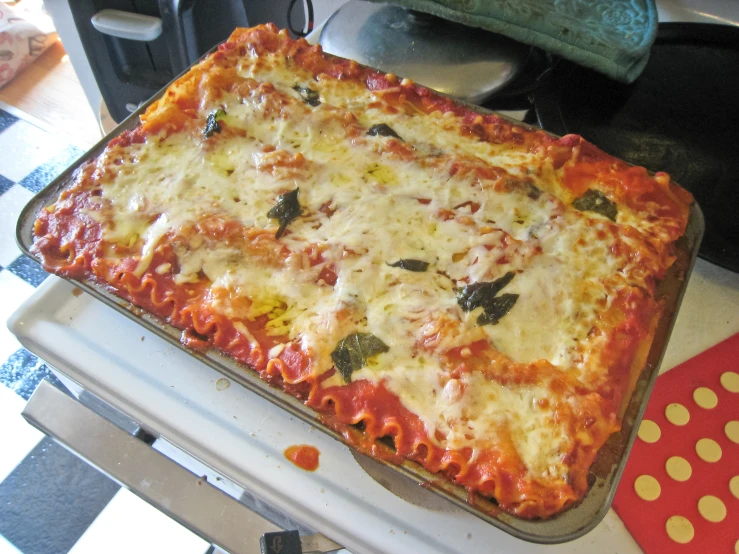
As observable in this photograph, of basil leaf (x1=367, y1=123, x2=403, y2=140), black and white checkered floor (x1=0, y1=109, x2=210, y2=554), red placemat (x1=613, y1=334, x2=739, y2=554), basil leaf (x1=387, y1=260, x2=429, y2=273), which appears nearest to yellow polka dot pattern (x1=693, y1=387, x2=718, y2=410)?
red placemat (x1=613, y1=334, x2=739, y2=554)

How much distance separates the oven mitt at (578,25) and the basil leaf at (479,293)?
74 centimetres

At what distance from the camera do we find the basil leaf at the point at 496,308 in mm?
1152

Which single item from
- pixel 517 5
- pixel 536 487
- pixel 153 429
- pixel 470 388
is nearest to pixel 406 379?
pixel 470 388

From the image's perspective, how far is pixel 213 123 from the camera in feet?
4.79

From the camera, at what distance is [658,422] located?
4.11 feet

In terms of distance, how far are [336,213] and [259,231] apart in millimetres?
185

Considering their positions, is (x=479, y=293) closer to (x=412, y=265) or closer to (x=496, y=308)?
(x=496, y=308)

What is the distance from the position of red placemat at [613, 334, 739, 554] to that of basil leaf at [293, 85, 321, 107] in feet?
3.67

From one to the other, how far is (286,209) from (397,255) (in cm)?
29

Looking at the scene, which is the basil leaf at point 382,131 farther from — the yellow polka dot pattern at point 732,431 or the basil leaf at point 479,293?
the yellow polka dot pattern at point 732,431

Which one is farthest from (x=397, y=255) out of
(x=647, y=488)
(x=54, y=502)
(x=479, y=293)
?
(x=54, y=502)

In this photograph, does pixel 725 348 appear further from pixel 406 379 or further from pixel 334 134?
pixel 334 134

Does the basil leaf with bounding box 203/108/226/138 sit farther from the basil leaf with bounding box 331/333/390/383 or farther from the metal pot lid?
the basil leaf with bounding box 331/333/390/383

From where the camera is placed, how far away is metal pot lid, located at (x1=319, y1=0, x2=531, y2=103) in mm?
1644
